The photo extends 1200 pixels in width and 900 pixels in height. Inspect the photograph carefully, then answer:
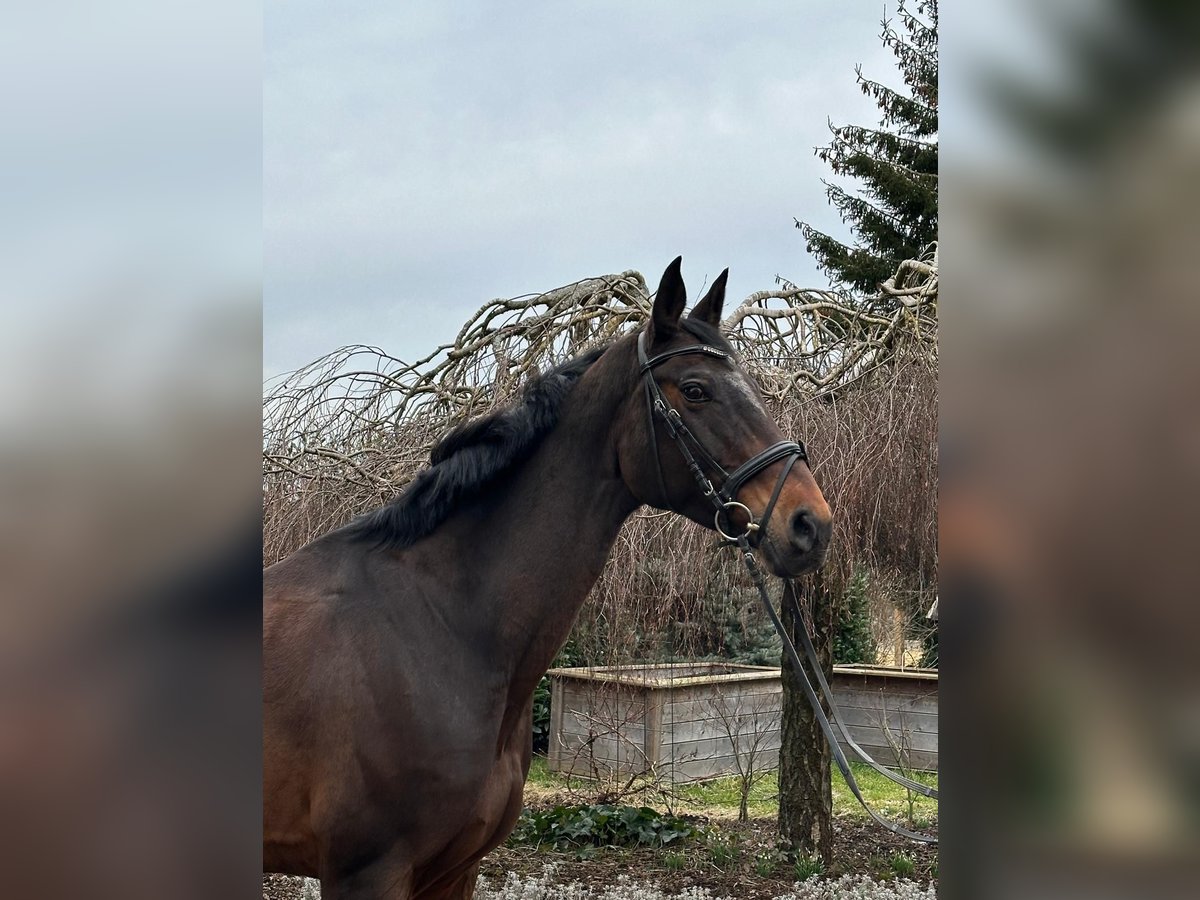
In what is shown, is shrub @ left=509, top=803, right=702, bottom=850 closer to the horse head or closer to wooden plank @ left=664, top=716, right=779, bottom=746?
wooden plank @ left=664, top=716, right=779, bottom=746

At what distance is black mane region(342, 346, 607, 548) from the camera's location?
250 cm

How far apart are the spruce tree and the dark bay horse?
1331cm

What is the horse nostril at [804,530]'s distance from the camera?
85.7 inches

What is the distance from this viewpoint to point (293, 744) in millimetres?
2367

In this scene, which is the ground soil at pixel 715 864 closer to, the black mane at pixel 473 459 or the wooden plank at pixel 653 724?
the wooden plank at pixel 653 724

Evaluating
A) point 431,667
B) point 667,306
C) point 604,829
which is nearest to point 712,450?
point 667,306

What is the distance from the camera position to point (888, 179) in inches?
592

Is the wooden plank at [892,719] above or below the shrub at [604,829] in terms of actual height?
above

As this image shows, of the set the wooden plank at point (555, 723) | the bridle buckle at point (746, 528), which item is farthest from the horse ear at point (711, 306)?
the wooden plank at point (555, 723)

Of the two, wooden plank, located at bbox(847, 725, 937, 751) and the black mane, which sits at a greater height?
the black mane

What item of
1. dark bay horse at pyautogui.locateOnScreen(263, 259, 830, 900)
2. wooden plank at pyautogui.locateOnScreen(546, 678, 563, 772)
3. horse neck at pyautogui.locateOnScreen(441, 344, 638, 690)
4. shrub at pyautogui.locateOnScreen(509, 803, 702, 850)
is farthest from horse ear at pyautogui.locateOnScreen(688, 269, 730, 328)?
wooden plank at pyautogui.locateOnScreen(546, 678, 563, 772)

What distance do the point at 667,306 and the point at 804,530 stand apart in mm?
660
